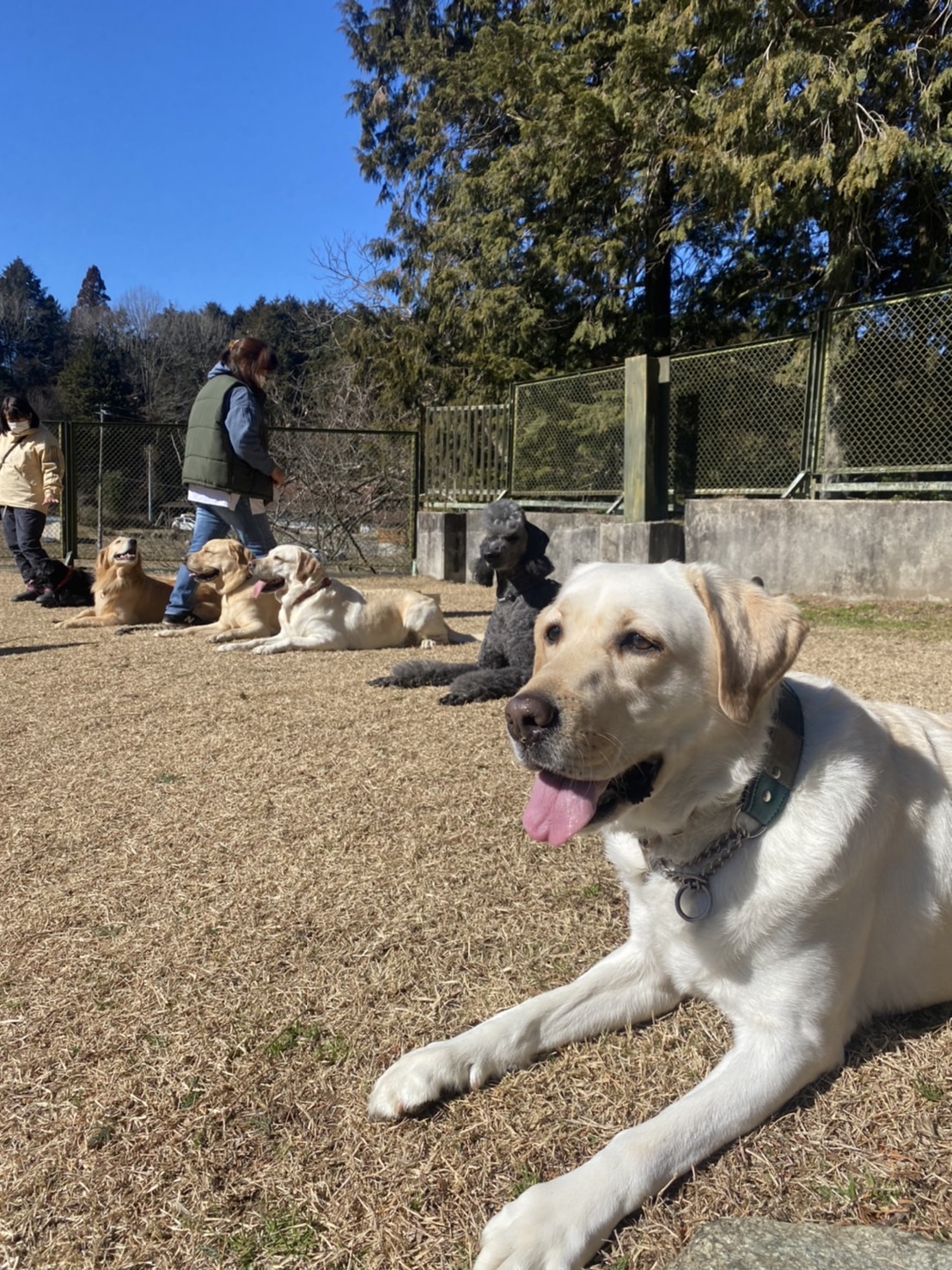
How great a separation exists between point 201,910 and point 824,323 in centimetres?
835

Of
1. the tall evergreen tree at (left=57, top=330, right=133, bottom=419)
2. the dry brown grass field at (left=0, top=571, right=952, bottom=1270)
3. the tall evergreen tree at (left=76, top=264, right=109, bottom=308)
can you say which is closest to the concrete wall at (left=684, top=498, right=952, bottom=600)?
the dry brown grass field at (left=0, top=571, right=952, bottom=1270)

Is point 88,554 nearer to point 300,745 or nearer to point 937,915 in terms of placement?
point 300,745

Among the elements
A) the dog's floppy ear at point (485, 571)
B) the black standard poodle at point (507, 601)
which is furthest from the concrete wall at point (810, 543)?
the black standard poodle at point (507, 601)

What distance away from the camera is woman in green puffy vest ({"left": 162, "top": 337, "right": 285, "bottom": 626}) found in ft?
22.5

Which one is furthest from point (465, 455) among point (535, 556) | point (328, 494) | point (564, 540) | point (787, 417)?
point (535, 556)

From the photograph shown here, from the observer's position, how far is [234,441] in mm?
6844

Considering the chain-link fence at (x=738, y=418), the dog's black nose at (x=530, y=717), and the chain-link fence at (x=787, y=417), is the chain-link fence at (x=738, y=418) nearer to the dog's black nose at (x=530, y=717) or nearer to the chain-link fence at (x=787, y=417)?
the chain-link fence at (x=787, y=417)

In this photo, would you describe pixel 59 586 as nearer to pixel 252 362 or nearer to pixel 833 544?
pixel 252 362

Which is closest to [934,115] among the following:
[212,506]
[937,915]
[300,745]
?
[212,506]

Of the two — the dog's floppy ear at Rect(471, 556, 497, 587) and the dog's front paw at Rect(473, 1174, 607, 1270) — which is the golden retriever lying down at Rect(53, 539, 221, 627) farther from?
the dog's front paw at Rect(473, 1174, 607, 1270)

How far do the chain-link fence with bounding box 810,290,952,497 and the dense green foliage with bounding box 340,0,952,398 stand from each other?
1.84 metres

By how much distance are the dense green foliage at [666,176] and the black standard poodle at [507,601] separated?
21.5 ft

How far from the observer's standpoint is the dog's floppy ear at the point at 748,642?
5.49 ft

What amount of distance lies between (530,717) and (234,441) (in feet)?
19.1
